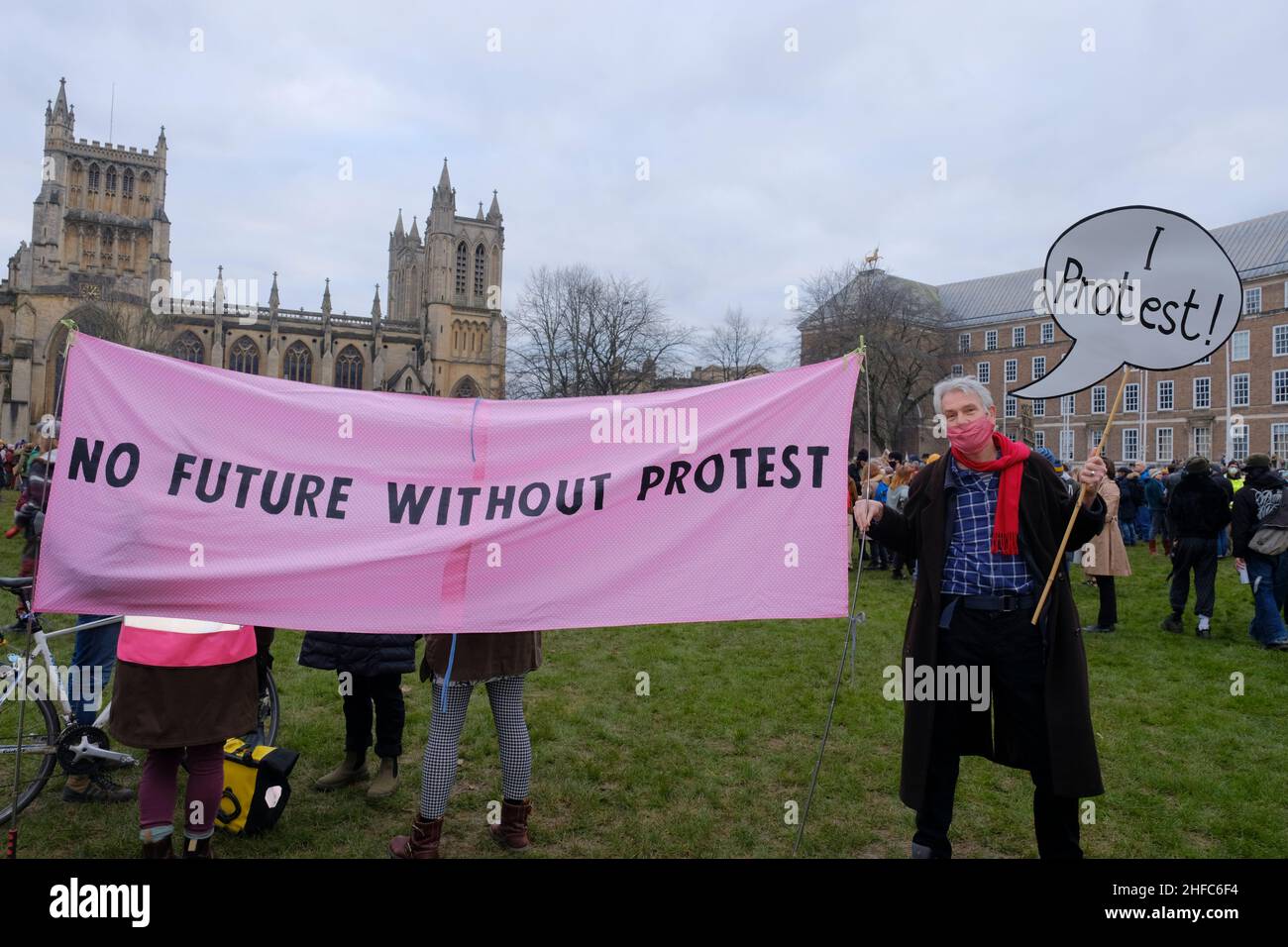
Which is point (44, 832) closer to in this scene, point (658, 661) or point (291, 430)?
point (291, 430)

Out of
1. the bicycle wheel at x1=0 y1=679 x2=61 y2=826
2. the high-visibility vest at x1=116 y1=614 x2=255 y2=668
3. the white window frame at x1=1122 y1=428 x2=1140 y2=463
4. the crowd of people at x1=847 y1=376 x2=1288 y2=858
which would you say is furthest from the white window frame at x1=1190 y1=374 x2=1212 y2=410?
the bicycle wheel at x1=0 y1=679 x2=61 y2=826

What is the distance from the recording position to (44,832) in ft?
15.1

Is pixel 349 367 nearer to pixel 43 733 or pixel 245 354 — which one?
pixel 245 354

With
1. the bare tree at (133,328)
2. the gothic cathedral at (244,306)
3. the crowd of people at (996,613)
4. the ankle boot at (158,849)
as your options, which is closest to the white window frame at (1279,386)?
the gothic cathedral at (244,306)

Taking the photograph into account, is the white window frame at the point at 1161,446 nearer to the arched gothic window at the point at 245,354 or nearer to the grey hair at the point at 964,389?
the grey hair at the point at 964,389

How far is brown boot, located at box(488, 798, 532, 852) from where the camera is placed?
15.0ft

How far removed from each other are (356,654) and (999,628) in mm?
3772

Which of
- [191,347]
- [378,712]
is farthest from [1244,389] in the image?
[191,347]

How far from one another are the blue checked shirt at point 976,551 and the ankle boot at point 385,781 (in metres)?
3.70

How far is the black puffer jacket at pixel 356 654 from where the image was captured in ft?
16.9

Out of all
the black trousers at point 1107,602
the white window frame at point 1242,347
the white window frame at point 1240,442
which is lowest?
the black trousers at point 1107,602

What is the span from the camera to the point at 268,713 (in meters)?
5.82
